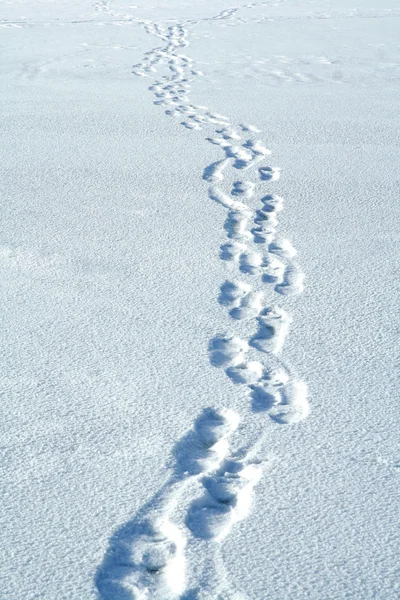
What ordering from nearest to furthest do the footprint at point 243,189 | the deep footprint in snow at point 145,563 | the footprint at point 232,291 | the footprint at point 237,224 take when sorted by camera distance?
the deep footprint in snow at point 145,563, the footprint at point 232,291, the footprint at point 237,224, the footprint at point 243,189

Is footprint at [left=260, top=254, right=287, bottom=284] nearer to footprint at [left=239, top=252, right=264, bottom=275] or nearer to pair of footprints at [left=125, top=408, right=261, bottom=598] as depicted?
footprint at [left=239, top=252, right=264, bottom=275]

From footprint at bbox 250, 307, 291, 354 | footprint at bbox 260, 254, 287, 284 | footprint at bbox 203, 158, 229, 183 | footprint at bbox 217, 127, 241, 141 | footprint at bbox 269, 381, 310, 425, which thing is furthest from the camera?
footprint at bbox 217, 127, 241, 141

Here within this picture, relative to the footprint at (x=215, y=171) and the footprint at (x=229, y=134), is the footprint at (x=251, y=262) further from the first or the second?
the footprint at (x=229, y=134)

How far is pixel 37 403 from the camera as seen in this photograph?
2092mm

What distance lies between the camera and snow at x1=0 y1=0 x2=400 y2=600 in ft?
5.27

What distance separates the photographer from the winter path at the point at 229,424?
1.55 metres

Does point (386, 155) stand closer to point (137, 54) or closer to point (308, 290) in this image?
point (308, 290)

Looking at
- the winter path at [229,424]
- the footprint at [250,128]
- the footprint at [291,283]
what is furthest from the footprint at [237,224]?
the footprint at [250,128]

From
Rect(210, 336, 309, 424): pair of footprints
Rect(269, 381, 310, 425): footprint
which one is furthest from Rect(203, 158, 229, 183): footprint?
Rect(269, 381, 310, 425): footprint

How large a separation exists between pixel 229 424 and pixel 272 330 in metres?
0.54

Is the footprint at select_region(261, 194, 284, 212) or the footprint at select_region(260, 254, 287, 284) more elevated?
the footprint at select_region(260, 254, 287, 284)

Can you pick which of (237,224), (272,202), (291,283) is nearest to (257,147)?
(272,202)

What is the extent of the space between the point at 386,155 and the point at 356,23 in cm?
576

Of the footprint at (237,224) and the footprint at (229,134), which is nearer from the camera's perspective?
the footprint at (237,224)
